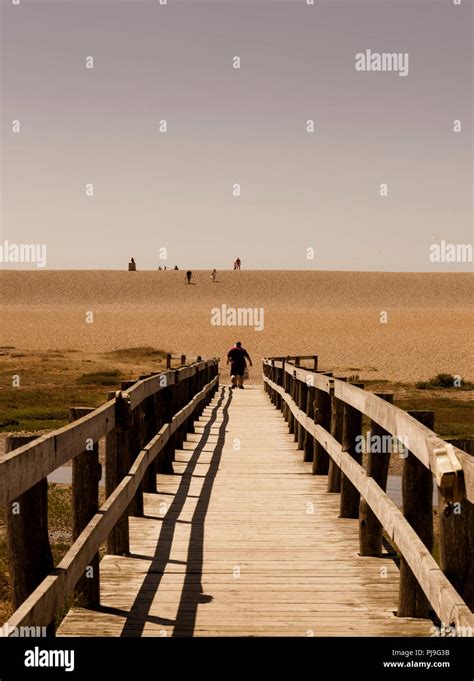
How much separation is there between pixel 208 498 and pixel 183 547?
217 cm

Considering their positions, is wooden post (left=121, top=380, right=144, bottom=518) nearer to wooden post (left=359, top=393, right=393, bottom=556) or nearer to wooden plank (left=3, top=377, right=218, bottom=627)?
wooden plank (left=3, top=377, right=218, bottom=627)

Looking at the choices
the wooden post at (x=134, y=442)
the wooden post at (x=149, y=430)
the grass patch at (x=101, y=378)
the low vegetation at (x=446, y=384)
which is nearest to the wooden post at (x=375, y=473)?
the wooden post at (x=134, y=442)

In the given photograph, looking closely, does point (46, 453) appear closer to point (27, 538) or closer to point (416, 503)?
point (27, 538)

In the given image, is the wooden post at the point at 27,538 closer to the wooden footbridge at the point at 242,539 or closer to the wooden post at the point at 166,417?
the wooden footbridge at the point at 242,539

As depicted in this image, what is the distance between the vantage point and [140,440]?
805cm

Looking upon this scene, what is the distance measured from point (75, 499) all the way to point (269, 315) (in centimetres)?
7328

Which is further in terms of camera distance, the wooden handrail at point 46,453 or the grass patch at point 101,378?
the grass patch at point 101,378

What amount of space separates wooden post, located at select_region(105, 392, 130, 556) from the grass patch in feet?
91.9

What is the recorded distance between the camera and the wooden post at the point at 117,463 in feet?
20.9

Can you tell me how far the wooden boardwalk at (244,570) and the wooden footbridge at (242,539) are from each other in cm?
2

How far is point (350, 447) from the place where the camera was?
7.67 meters

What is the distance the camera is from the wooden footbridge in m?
4.02
